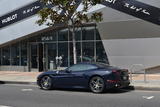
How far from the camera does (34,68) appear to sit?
1158 inches

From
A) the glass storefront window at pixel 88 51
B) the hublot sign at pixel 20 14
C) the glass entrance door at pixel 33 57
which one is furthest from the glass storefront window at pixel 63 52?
the hublot sign at pixel 20 14

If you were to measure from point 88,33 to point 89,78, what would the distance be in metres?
11.2

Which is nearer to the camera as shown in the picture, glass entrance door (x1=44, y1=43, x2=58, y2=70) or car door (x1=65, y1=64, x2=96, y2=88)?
car door (x1=65, y1=64, x2=96, y2=88)

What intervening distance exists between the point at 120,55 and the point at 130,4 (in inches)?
134

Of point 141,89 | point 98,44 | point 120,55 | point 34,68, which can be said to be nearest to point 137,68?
point 120,55

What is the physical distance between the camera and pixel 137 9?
23.1m

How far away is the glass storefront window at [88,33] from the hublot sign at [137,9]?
9.19ft

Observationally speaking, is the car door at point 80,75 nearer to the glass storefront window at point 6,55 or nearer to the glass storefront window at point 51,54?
the glass storefront window at point 51,54

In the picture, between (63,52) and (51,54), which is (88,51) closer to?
(63,52)

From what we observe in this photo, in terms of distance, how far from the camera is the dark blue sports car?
15.1 m

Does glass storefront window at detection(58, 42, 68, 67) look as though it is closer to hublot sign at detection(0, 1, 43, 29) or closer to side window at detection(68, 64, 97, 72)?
hublot sign at detection(0, 1, 43, 29)

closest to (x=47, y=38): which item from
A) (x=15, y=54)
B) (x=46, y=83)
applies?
(x=15, y=54)

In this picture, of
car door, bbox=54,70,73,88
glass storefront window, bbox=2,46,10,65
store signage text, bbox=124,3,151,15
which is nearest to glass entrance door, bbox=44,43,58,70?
glass storefront window, bbox=2,46,10,65

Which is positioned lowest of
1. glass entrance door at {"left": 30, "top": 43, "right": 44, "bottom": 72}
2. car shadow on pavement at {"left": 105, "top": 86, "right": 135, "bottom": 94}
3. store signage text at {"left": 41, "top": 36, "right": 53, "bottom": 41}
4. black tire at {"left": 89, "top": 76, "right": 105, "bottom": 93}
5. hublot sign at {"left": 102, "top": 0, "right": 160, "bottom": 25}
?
car shadow on pavement at {"left": 105, "top": 86, "right": 135, "bottom": 94}
